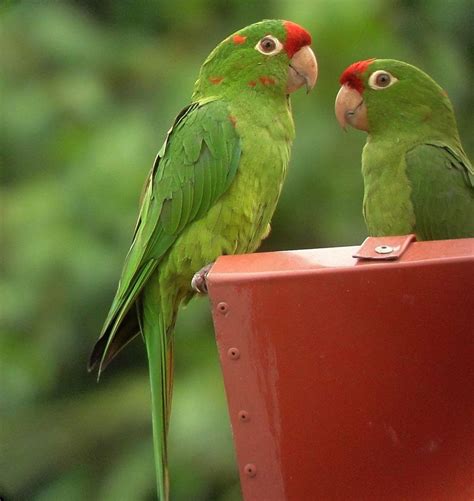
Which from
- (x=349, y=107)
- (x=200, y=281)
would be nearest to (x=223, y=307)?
(x=200, y=281)

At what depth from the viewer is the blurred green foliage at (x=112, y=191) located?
80.6 inches

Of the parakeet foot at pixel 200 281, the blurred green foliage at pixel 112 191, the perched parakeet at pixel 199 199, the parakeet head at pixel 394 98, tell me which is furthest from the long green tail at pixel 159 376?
the blurred green foliage at pixel 112 191

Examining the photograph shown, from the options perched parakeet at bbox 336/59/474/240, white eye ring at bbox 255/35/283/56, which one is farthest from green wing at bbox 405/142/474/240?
white eye ring at bbox 255/35/283/56

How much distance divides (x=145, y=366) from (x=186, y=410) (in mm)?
401

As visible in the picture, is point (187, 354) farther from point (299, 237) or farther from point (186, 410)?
point (299, 237)

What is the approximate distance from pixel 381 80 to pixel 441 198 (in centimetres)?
20

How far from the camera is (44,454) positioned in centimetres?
237

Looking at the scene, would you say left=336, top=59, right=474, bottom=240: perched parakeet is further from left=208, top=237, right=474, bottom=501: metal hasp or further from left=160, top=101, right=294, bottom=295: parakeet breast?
left=208, top=237, right=474, bottom=501: metal hasp

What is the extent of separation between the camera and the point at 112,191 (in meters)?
2.09

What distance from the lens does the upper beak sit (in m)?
1.51

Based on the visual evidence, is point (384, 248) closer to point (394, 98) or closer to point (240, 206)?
point (240, 206)

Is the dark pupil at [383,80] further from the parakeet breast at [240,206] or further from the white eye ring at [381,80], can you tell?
the parakeet breast at [240,206]

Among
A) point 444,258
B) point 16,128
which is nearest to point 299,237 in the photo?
point 16,128

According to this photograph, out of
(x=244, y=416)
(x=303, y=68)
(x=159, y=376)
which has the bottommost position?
(x=159, y=376)
